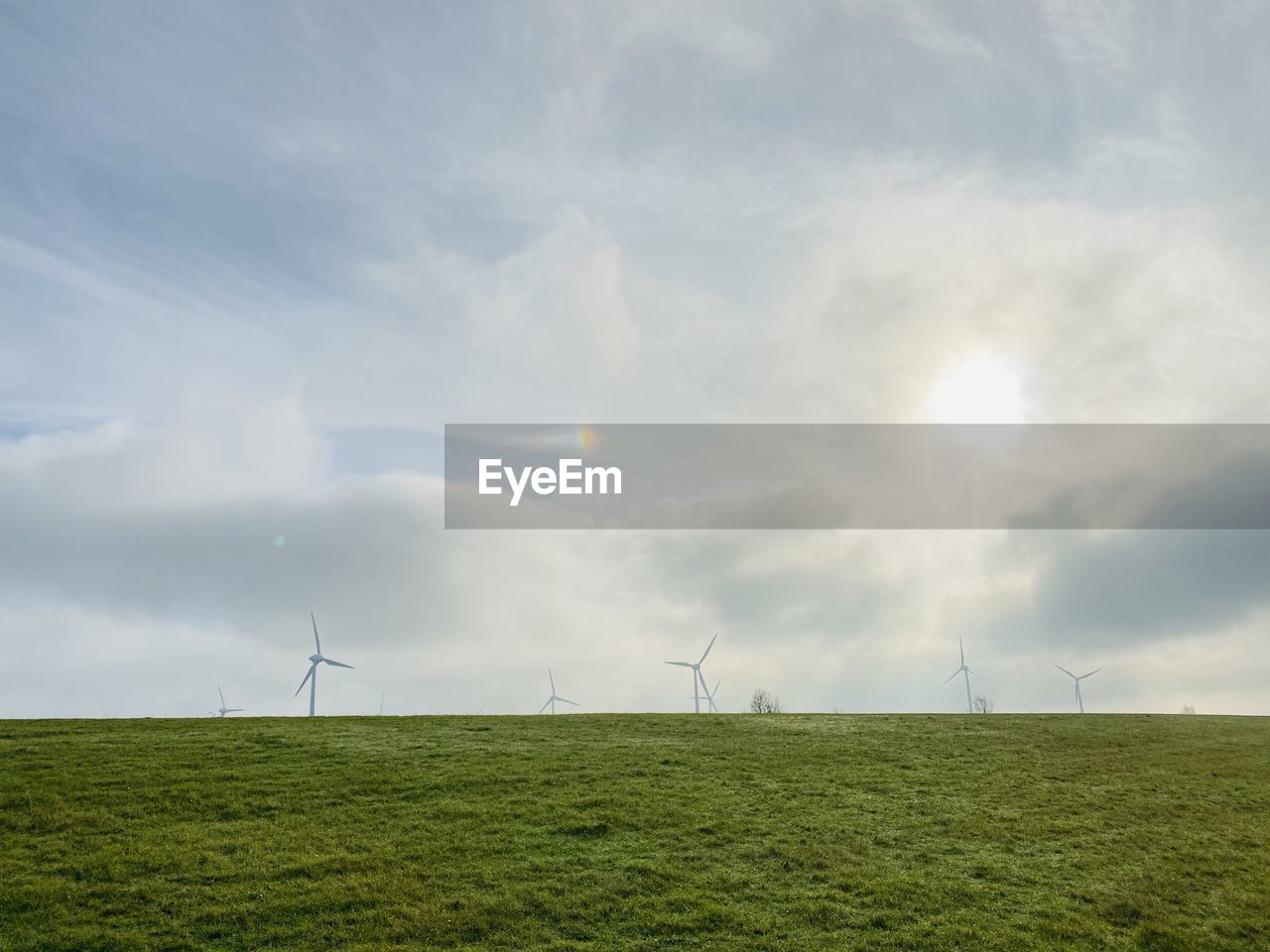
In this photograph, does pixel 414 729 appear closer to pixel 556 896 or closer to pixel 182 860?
pixel 182 860

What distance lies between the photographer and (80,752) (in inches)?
1098

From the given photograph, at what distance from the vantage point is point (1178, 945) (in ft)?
59.0

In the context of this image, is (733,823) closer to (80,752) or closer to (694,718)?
(694,718)

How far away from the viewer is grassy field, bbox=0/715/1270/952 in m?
17.3

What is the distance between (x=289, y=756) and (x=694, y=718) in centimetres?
1814

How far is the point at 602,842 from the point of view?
21.6 m

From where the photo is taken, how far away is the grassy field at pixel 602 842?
1727 centimetres

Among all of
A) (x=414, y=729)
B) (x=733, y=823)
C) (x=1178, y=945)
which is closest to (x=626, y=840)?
(x=733, y=823)

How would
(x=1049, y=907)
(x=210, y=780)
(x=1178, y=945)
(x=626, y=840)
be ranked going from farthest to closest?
(x=210, y=780) → (x=626, y=840) → (x=1049, y=907) → (x=1178, y=945)

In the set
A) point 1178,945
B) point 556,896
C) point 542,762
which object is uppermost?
point 542,762

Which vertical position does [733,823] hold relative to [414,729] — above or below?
below

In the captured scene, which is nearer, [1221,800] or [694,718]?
[1221,800]

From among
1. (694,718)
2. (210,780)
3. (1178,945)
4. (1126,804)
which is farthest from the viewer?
(694,718)

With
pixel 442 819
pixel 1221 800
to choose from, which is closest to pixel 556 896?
pixel 442 819
